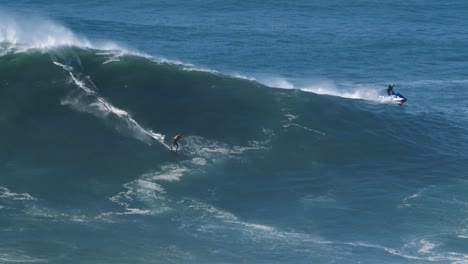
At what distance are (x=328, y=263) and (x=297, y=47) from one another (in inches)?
1734

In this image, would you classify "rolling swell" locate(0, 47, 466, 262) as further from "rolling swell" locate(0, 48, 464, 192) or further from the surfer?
the surfer

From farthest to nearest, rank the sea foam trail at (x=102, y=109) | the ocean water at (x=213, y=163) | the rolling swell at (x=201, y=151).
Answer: the sea foam trail at (x=102, y=109)
the rolling swell at (x=201, y=151)
the ocean water at (x=213, y=163)

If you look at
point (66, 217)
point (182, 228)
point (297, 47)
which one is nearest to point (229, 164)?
point (182, 228)

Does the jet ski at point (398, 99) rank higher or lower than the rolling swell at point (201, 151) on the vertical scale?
higher

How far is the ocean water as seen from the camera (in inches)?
1316

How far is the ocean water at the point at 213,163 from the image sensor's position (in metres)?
33.4

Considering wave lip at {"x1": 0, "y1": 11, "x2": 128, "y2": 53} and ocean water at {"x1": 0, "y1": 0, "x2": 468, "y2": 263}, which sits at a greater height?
wave lip at {"x1": 0, "y1": 11, "x2": 128, "y2": 53}

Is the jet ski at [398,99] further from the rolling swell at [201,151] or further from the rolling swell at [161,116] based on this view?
the rolling swell at [161,116]

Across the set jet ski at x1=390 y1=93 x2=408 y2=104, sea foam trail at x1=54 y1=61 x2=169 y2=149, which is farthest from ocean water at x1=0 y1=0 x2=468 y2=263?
jet ski at x1=390 y1=93 x2=408 y2=104

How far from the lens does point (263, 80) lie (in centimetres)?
5972

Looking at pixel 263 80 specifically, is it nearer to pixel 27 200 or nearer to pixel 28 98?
pixel 28 98

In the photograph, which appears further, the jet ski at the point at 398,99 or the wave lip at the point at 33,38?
the jet ski at the point at 398,99

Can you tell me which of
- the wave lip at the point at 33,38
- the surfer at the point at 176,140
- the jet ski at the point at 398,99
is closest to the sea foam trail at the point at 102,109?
the surfer at the point at 176,140

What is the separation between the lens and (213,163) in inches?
1609
